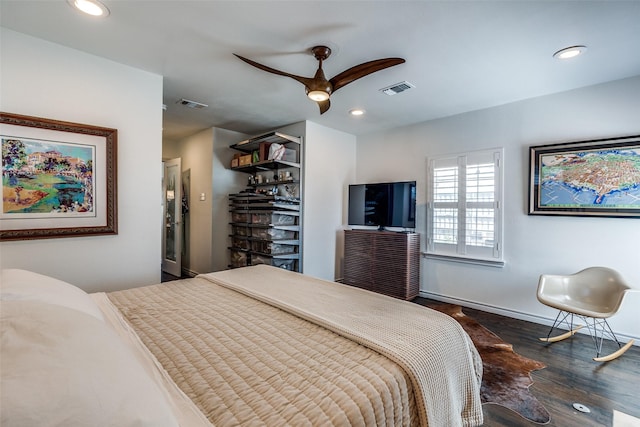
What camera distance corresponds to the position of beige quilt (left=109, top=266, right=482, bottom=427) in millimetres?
877

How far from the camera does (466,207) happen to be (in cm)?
372

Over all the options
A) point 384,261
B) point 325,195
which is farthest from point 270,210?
point 384,261

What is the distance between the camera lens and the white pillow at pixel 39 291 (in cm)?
110

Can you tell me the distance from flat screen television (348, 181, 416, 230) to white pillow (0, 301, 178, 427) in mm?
3609

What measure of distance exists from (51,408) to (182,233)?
5117mm

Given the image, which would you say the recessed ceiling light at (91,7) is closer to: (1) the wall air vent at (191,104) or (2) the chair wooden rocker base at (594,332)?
(1) the wall air vent at (191,104)

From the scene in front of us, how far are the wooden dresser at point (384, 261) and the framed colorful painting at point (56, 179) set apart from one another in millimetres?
2977

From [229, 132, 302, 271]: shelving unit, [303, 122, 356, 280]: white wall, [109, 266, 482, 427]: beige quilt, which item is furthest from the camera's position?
[303, 122, 356, 280]: white wall

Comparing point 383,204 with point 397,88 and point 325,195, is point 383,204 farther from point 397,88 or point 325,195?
point 397,88

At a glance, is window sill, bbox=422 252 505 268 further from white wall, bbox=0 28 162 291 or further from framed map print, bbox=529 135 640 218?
white wall, bbox=0 28 162 291

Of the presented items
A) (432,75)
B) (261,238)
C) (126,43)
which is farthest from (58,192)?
(432,75)

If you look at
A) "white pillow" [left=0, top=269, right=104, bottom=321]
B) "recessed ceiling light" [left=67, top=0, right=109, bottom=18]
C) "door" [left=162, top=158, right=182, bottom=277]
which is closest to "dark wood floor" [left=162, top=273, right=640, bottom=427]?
"white pillow" [left=0, top=269, right=104, bottom=321]

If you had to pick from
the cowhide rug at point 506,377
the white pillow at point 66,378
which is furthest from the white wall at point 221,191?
the white pillow at point 66,378

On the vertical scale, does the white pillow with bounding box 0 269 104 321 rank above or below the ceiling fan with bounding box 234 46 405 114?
below
